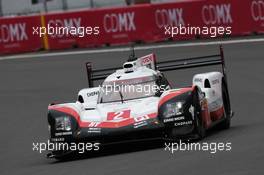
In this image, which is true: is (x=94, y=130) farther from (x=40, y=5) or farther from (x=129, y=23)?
(x=40, y=5)

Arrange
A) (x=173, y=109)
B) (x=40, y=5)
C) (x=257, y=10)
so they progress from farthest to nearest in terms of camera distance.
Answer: (x=40, y=5)
(x=257, y=10)
(x=173, y=109)

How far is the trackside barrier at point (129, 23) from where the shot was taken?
93.7 feet

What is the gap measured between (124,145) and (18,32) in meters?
19.1

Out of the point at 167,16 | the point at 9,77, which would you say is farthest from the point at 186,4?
the point at 9,77

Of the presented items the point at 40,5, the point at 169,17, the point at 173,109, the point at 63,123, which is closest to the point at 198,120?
the point at 173,109

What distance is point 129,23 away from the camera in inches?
1174

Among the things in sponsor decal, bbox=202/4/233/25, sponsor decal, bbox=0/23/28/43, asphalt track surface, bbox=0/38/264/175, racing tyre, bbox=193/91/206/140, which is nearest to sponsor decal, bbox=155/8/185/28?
sponsor decal, bbox=202/4/233/25

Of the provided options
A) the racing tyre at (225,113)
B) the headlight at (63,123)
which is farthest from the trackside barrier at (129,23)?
the headlight at (63,123)

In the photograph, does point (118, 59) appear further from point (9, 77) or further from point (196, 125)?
point (196, 125)

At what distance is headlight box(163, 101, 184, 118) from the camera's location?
40.8 feet

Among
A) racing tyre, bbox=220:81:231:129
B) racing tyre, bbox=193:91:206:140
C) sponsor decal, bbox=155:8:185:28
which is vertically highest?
racing tyre, bbox=193:91:206:140

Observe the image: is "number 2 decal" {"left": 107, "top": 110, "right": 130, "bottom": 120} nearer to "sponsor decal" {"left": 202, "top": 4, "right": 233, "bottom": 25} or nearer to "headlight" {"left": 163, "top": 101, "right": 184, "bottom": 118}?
"headlight" {"left": 163, "top": 101, "right": 184, "bottom": 118}

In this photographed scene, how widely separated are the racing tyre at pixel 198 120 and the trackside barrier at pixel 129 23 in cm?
1551

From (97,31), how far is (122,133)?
707 inches
